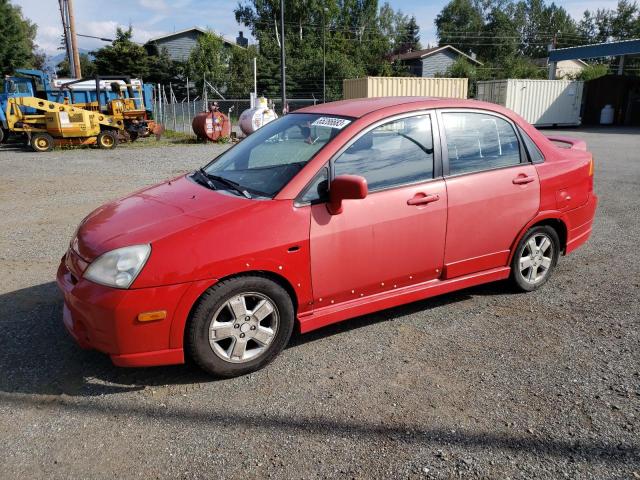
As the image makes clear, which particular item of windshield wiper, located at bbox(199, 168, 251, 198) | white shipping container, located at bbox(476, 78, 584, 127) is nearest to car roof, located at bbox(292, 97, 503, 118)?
windshield wiper, located at bbox(199, 168, 251, 198)

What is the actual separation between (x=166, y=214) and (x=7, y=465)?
160 cm

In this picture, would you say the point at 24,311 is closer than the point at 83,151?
Yes

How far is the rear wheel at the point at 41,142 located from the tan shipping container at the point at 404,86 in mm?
13803

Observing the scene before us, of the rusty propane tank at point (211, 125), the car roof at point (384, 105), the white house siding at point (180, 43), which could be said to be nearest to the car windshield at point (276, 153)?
the car roof at point (384, 105)

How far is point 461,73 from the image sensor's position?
45.4 meters

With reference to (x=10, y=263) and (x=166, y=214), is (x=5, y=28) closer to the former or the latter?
(x=10, y=263)

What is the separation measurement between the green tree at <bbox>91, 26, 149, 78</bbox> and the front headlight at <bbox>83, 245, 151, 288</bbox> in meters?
40.8

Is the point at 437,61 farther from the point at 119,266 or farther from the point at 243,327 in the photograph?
the point at 119,266

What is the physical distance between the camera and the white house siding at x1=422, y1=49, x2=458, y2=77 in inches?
2439

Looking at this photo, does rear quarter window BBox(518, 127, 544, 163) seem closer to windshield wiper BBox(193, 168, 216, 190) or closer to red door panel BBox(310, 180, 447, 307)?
red door panel BBox(310, 180, 447, 307)

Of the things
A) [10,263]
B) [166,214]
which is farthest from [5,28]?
[166,214]

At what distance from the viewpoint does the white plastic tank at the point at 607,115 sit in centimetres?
3017

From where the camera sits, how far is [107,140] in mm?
18562

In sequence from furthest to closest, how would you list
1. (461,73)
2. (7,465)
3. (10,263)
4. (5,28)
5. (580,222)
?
(461,73)
(5,28)
(10,263)
(580,222)
(7,465)
